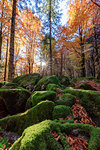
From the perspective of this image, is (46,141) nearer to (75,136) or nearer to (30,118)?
(75,136)

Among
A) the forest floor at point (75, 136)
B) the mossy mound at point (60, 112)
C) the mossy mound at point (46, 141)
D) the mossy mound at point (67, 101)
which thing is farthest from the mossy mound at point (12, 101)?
the mossy mound at point (46, 141)

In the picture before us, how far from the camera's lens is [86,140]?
1765 mm

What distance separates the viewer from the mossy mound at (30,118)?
2.96 m

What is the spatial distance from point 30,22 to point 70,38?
921cm

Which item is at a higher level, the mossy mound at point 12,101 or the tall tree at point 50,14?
the tall tree at point 50,14

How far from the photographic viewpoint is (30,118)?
3.20 meters

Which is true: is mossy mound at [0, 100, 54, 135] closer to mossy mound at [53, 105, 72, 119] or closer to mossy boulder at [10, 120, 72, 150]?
mossy mound at [53, 105, 72, 119]

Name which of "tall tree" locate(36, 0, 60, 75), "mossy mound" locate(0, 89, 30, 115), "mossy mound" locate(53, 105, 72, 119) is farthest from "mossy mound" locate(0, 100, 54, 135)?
"tall tree" locate(36, 0, 60, 75)

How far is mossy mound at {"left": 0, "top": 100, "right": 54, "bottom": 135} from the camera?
2965mm

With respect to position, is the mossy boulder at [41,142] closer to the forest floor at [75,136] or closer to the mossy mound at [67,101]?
the forest floor at [75,136]

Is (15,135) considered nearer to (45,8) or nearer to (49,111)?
(49,111)

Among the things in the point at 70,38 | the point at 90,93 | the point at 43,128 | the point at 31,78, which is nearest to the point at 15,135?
the point at 43,128

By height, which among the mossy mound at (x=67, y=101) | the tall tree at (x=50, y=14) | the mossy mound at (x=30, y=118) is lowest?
the mossy mound at (x=30, y=118)

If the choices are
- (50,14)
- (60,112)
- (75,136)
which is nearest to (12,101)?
(60,112)
